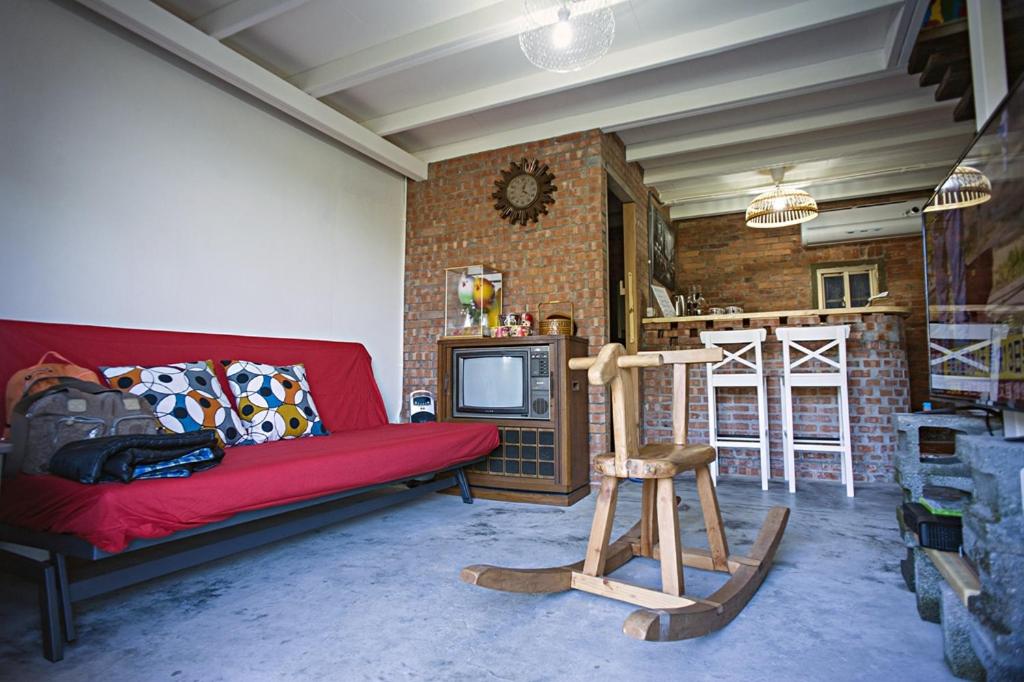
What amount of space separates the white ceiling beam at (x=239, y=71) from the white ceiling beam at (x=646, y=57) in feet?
0.81

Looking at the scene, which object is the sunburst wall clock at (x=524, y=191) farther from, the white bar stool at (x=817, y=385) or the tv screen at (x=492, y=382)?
the white bar stool at (x=817, y=385)

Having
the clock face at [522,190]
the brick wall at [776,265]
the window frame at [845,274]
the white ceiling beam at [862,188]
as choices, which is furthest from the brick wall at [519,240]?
the window frame at [845,274]

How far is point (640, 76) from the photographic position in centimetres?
363

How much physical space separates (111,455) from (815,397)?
4.27 m

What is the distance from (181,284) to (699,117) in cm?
372

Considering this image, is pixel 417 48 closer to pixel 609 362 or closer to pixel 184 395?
pixel 184 395

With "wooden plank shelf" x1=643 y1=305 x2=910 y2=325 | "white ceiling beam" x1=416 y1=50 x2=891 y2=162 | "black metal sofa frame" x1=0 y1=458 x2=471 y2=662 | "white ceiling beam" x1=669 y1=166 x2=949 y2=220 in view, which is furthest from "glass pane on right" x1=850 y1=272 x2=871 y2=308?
"black metal sofa frame" x1=0 y1=458 x2=471 y2=662

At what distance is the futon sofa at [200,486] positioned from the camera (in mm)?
1565

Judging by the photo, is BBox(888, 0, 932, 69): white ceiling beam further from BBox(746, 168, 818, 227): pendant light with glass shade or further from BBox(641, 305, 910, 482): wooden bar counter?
BBox(746, 168, 818, 227): pendant light with glass shade

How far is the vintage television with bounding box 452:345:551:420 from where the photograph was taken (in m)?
3.50

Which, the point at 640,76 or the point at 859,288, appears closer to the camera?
the point at 640,76

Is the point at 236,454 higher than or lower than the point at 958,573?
higher

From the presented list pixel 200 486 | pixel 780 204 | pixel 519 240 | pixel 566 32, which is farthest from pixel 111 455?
pixel 780 204

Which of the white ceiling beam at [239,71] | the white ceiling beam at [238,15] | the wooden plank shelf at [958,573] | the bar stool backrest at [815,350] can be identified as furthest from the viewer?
the bar stool backrest at [815,350]
